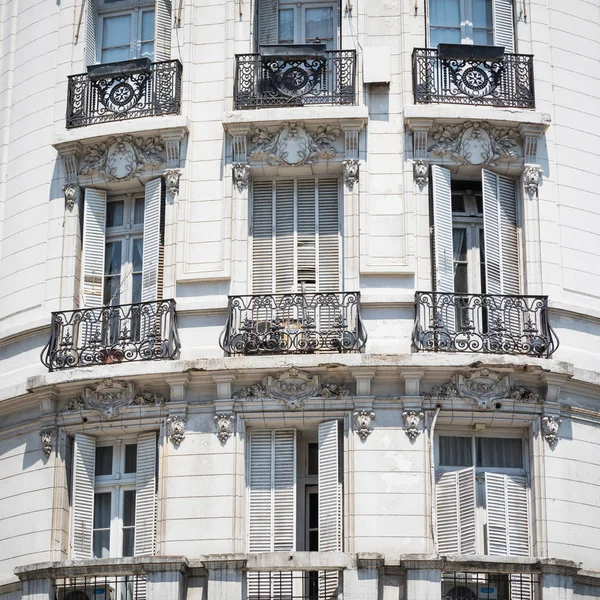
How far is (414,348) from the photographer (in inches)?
1073

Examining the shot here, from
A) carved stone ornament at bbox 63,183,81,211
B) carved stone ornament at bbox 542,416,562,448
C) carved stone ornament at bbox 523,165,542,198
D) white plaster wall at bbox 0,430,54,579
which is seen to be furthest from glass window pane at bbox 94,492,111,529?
carved stone ornament at bbox 523,165,542,198

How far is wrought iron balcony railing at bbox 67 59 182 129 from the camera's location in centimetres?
2914

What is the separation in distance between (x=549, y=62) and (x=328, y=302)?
5385mm

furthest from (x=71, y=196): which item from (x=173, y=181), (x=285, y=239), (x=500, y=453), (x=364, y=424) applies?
(x=500, y=453)

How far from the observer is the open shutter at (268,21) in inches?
1165

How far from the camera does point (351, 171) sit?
28.2 meters

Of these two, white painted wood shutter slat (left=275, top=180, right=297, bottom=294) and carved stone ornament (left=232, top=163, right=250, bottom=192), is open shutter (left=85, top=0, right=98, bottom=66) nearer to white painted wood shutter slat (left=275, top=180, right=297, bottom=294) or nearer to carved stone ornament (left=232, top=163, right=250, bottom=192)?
carved stone ornament (left=232, top=163, right=250, bottom=192)

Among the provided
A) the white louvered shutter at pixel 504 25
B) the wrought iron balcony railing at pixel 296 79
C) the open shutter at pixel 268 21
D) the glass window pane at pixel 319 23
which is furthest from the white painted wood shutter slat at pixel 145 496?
the white louvered shutter at pixel 504 25

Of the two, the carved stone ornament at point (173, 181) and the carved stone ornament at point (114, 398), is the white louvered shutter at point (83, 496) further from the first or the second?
the carved stone ornament at point (173, 181)

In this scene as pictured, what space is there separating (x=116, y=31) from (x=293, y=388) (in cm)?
724

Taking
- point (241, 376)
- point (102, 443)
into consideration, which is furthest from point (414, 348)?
point (102, 443)

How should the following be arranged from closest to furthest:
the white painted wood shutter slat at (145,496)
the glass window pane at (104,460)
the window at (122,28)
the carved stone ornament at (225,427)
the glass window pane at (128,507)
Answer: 1. the carved stone ornament at (225,427)
2. the white painted wood shutter slat at (145,496)
3. the glass window pane at (128,507)
4. the glass window pane at (104,460)
5. the window at (122,28)

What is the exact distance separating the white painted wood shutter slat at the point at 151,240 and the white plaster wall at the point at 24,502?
276 centimetres

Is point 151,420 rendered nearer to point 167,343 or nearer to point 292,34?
point 167,343
